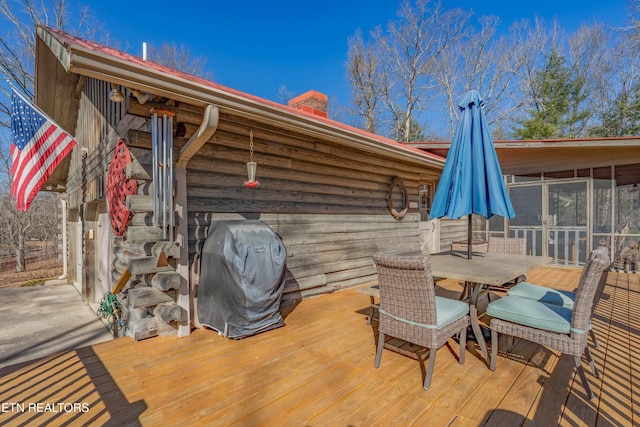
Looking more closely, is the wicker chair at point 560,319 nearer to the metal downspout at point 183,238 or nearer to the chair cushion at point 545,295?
the chair cushion at point 545,295

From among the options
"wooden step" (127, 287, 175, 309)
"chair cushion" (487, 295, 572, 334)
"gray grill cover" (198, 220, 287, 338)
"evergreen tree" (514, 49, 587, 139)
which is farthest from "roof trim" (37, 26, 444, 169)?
"evergreen tree" (514, 49, 587, 139)

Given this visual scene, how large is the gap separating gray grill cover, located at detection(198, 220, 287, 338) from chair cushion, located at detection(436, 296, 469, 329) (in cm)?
155

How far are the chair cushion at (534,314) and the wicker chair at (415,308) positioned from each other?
0.27 metres

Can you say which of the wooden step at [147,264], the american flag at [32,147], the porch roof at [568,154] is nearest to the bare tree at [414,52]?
the porch roof at [568,154]

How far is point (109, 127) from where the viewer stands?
4.47 meters

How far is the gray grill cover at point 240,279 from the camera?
302cm

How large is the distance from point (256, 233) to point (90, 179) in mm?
4258

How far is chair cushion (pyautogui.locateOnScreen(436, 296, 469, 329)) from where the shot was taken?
91.4 inches

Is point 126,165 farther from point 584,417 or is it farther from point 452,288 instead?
point 452,288

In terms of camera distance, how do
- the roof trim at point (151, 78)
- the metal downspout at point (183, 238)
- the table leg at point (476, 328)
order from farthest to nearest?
the metal downspout at point (183, 238) → the table leg at point (476, 328) → the roof trim at point (151, 78)

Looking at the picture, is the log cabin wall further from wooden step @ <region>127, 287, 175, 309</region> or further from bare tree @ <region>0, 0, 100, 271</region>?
bare tree @ <region>0, 0, 100, 271</region>

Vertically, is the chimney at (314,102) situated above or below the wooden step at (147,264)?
above

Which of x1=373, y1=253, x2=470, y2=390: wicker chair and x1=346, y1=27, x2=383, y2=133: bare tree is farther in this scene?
x1=346, y1=27, x2=383, y2=133: bare tree

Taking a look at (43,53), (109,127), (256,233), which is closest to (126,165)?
(256,233)
